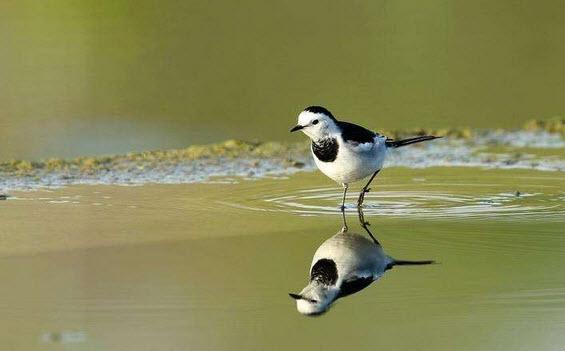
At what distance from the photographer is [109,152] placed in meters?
10.6

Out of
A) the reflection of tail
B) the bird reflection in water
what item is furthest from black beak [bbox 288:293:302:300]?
the reflection of tail

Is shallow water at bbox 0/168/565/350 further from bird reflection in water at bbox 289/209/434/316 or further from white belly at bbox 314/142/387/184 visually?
white belly at bbox 314/142/387/184

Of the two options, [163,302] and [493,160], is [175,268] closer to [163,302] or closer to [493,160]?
[163,302]

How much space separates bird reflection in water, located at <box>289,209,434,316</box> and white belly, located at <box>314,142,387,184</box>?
99 centimetres

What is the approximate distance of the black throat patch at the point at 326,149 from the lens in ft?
27.1

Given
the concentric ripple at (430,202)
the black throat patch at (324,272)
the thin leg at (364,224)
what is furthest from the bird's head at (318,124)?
the black throat patch at (324,272)

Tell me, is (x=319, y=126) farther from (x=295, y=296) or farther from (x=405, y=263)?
(x=295, y=296)

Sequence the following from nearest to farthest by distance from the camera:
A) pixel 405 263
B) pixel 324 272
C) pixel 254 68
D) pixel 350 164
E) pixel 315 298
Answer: pixel 315 298, pixel 324 272, pixel 405 263, pixel 350 164, pixel 254 68

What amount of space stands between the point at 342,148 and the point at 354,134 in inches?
6.4

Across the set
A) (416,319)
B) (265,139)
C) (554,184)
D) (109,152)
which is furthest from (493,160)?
(416,319)

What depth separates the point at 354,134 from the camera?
8328 millimetres

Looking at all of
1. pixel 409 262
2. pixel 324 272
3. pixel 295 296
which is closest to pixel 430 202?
pixel 409 262

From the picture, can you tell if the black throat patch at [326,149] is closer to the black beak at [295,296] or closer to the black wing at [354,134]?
the black wing at [354,134]

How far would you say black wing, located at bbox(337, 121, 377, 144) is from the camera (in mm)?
8305
